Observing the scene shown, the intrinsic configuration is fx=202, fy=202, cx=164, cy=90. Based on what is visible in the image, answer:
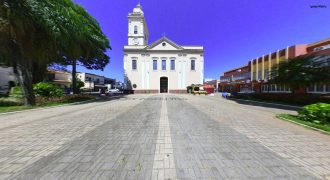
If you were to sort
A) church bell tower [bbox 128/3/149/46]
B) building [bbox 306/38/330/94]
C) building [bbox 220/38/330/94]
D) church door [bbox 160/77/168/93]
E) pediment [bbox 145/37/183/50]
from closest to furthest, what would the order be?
1. building [bbox 220/38/330/94]
2. building [bbox 306/38/330/94]
3. pediment [bbox 145/37/183/50]
4. church door [bbox 160/77/168/93]
5. church bell tower [bbox 128/3/149/46]

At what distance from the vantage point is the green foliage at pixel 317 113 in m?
8.36

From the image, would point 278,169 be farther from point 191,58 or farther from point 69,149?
point 191,58

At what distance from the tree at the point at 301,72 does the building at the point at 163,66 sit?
37557 millimetres

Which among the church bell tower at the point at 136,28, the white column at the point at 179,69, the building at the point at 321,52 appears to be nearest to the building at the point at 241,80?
the white column at the point at 179,69

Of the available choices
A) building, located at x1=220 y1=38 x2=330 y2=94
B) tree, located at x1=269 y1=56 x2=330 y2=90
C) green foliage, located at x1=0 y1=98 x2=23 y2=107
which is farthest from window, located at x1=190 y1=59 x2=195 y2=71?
green foliage, located at x1=0 y1=98 x2=23 y2=107

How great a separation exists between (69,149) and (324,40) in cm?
3741

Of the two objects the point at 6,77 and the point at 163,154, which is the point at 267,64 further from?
the point at 6,77

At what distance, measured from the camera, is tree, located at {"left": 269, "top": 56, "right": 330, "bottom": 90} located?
60.8 ft

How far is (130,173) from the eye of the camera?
3693 millimetres

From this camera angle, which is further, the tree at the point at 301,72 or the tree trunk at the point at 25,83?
the tree at the point at 301,72

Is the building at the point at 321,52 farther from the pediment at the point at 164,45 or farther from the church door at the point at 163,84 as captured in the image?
the church door at the point at 163,84

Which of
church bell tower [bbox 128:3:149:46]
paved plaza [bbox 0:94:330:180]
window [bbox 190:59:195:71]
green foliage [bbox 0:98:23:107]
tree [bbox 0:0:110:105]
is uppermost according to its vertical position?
church bell tower [bbox 128:3:149:46]

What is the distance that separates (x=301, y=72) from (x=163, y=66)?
42.4 metres

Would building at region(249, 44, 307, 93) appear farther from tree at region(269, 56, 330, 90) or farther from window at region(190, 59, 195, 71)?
window at region(190, 59, 195, 71)
